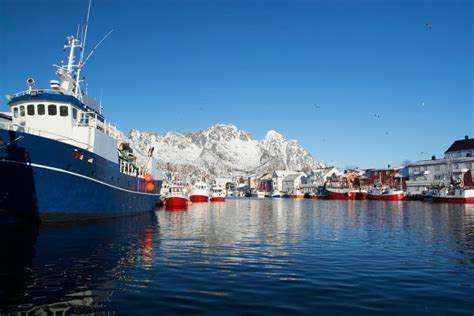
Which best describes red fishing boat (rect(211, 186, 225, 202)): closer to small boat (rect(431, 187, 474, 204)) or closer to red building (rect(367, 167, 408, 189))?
small boat (rect(431, 187, 474, 204))

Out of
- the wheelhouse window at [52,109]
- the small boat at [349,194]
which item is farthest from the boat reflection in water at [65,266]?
the small boat at [349,194]

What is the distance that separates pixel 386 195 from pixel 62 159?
95569mm

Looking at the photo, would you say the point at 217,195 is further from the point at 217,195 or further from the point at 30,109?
the point at 30,109

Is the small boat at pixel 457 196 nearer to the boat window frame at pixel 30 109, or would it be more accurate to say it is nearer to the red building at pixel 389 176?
the red building at pixel 389 176

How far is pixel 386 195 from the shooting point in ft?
346

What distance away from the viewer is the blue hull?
2511cm

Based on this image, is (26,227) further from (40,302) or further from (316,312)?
(316,312)

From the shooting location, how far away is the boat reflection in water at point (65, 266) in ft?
31.6

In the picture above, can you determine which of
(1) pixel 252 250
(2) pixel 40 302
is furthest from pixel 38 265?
(1) pixel 252 250

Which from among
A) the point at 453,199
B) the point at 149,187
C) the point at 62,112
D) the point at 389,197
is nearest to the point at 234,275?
the point at 62,112

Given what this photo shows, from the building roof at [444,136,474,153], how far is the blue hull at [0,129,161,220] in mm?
107392

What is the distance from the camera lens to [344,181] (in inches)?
6102

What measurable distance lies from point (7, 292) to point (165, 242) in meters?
11.1

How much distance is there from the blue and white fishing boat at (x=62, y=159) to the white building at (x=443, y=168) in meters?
92.4
